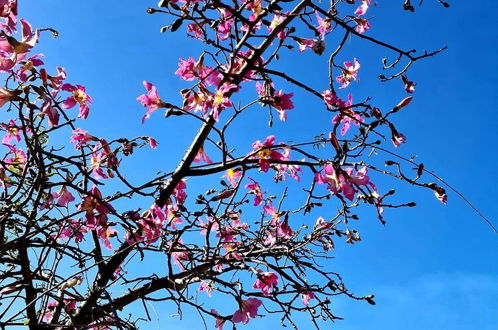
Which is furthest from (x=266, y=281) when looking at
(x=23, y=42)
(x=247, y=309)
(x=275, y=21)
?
(x=23, y=42)

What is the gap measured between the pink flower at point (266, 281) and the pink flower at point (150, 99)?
92cm

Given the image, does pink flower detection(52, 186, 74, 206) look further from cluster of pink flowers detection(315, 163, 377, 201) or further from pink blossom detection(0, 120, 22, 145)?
cluster of pink flowers detection(315, 163, 377, 201)

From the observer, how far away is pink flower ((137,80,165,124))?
2.46 meters

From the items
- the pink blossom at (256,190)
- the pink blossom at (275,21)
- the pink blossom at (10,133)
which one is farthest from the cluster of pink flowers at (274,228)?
the pink blossom at (10,133)

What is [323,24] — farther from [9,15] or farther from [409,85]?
[9,15]

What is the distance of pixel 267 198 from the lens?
10.4ft

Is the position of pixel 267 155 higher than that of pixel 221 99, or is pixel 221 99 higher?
pixel 221 99

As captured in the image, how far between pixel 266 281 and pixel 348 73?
1391 mm

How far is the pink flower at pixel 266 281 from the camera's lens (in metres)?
2.51

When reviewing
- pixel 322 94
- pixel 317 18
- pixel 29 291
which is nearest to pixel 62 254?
pixel 29 291

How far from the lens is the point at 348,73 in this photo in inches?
126

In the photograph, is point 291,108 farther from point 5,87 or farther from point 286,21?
point 5,87

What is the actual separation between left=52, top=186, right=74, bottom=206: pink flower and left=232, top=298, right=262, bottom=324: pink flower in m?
1.00

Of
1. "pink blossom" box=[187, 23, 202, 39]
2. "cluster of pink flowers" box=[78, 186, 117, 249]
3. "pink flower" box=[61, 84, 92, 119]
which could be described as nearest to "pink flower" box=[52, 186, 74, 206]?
"cluster of pink flowers" box=[78, 186, 117, 249]
